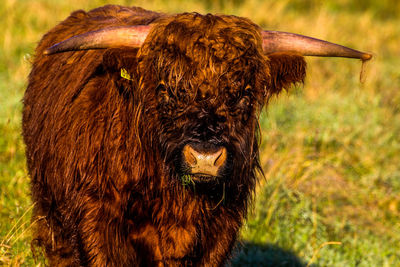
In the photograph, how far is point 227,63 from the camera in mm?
3592

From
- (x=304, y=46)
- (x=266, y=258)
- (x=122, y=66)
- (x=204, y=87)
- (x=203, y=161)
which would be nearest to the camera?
(x=203, y=161)

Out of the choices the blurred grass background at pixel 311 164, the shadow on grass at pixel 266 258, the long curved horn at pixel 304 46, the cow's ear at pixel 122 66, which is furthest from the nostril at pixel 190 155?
the shadow on grass at pixel 266 258

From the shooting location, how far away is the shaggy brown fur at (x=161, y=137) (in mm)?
3525

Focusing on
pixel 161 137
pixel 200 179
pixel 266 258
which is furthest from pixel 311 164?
pixel 200 179

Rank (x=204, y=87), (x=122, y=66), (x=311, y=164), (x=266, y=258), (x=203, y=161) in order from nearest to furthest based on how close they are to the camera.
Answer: (x=203, y=161)
(x=204, y=87)
(x=122, y=66)
(x=266, y=258)
(x=311, y=164)

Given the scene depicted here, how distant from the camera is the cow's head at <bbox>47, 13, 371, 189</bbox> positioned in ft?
11.1

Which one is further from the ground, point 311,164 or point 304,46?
point 304,46

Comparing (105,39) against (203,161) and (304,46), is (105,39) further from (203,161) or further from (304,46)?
(304,46)

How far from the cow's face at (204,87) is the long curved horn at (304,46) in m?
0.11

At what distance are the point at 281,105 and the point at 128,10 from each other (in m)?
4.63

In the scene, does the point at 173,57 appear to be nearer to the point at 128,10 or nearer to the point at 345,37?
the point at 128,10

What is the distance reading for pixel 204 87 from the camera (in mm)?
3488

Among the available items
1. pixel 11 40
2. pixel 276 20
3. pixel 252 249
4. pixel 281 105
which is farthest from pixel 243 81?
pixel 276 20

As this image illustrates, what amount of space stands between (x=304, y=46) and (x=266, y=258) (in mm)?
2198
